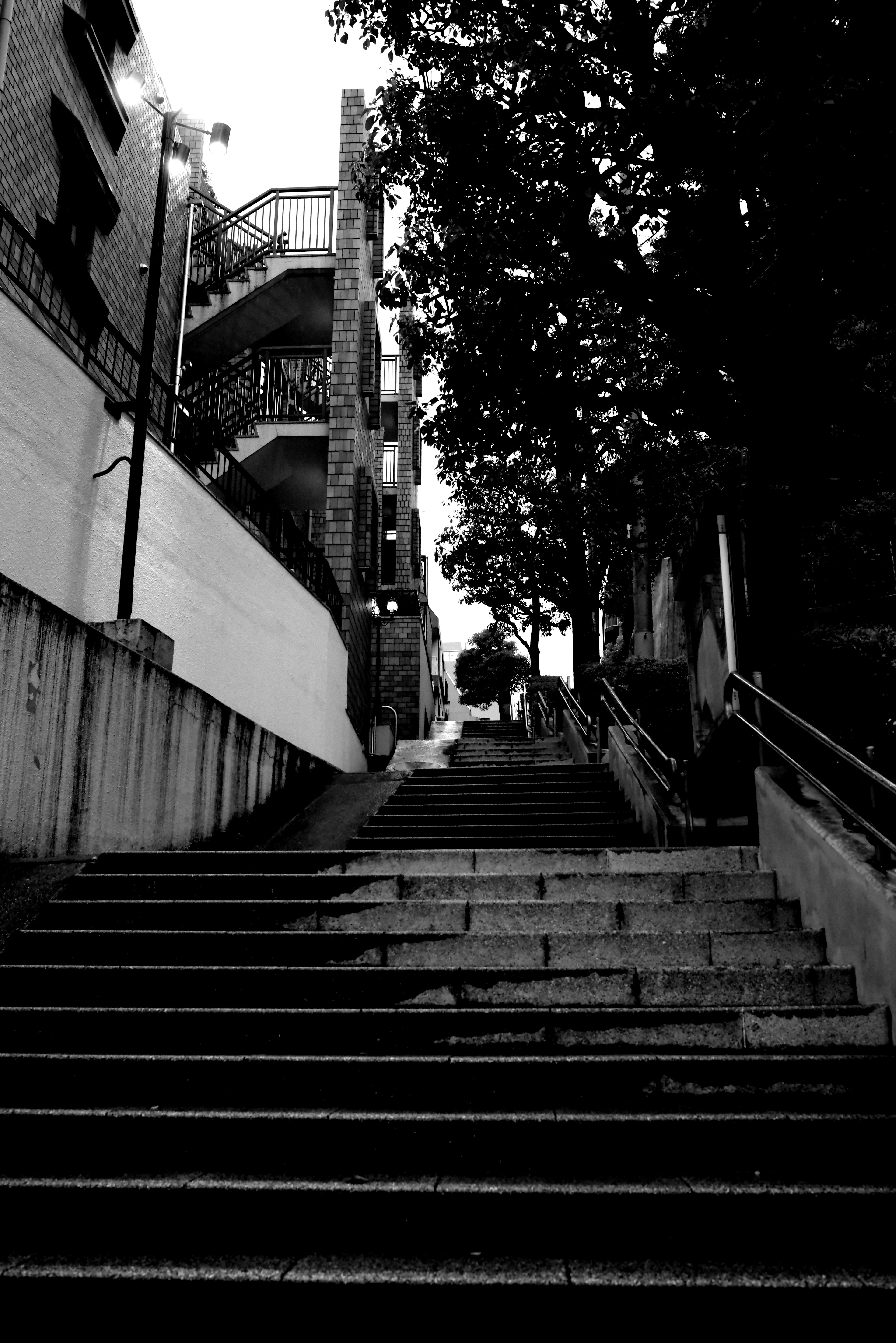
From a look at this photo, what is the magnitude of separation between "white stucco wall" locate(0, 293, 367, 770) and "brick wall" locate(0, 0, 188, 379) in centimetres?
370

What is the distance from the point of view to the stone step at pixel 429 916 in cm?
495

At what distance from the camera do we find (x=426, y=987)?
14.0 feet

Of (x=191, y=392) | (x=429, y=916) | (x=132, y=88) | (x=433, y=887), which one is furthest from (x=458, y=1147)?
(x=191, y=392)

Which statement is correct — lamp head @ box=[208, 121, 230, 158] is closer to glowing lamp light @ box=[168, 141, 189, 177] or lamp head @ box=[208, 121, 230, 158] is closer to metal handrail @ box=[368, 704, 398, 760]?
glowing lamp light @ box=[168, 141, 189, 177]

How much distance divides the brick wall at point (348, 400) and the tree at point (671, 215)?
594cm

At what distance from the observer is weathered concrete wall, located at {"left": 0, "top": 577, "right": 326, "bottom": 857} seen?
5223mm

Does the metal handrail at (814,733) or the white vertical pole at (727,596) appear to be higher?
the white vertical pole at (727,596)

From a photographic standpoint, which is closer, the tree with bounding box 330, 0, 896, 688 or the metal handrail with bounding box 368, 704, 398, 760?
the tree with bounding box 330, 0, 896, 688

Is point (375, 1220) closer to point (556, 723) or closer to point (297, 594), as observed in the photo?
point (297, 594)

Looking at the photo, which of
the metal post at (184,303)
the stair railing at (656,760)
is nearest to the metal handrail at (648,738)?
the stair railing at (656,760)

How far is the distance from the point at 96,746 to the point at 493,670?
28.9 meters

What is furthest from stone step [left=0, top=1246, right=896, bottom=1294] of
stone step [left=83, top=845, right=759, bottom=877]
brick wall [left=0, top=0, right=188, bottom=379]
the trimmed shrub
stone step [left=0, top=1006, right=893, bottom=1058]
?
brick wall [left=0, top=0, right=188, bottom=379]

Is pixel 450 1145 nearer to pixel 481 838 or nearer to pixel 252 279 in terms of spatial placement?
pixel 481 838

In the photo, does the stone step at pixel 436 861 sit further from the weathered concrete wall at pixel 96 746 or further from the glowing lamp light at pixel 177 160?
the glowing lamp light at pixel 177 160
